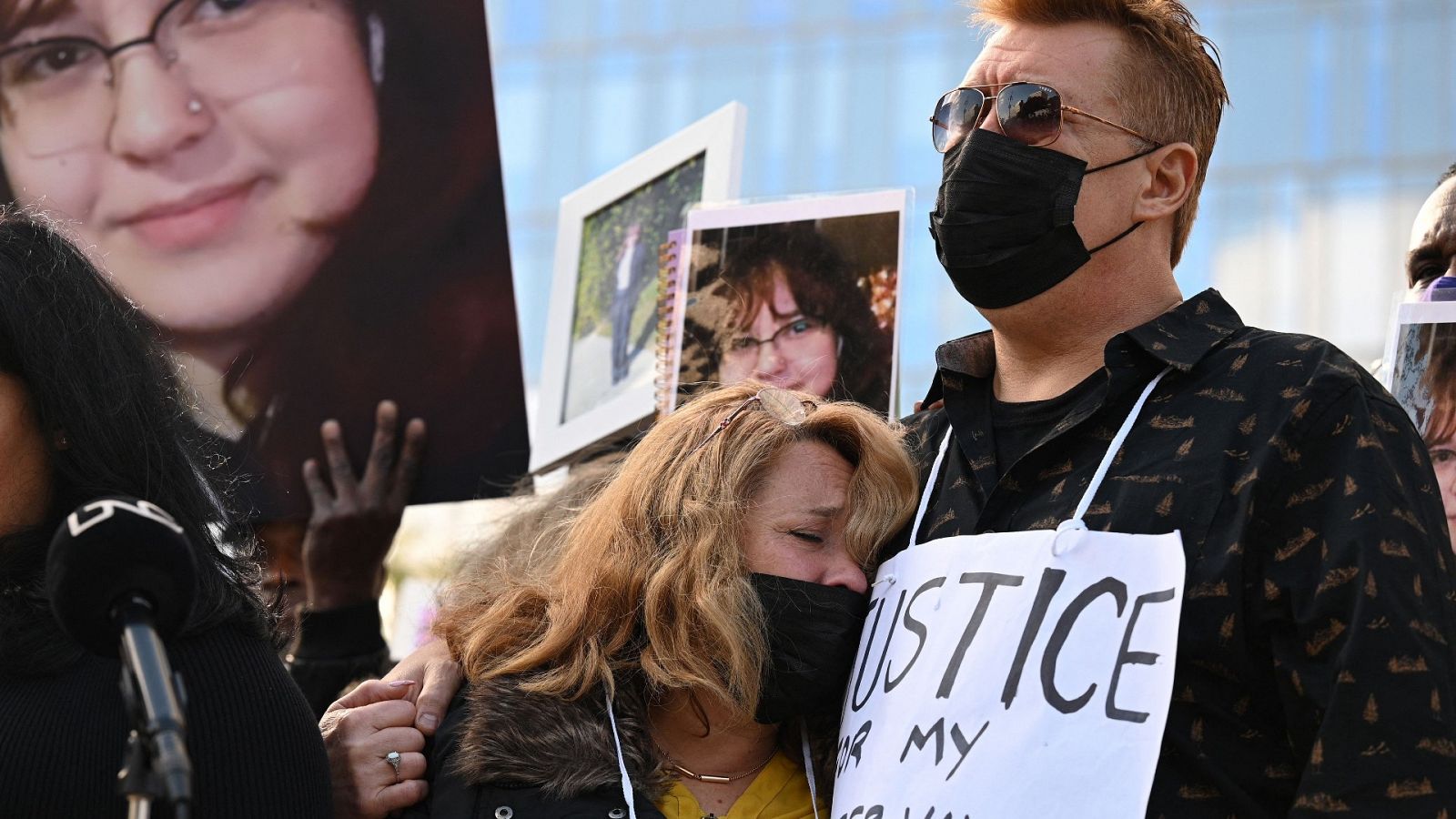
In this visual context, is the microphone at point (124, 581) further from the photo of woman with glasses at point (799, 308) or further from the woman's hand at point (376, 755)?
the photo of woman with glasses at point (799, 308)

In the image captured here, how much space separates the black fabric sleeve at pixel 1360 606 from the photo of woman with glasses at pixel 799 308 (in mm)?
1254

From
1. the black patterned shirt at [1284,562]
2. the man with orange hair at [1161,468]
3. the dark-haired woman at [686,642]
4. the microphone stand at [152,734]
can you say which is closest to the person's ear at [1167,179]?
the man with orange hair at [1161,468]

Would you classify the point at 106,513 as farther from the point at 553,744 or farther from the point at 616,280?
the point at 616,280

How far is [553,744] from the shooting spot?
3037 mm

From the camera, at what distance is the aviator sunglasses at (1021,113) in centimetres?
312

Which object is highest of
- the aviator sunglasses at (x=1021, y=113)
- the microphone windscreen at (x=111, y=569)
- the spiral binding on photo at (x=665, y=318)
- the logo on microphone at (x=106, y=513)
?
the aviator sunglasses at (x=1021, y=113)

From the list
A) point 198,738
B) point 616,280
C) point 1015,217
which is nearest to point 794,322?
point 616,280

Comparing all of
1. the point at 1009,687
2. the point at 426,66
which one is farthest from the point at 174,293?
the point at 1009,687

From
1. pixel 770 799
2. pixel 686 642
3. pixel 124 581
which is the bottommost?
pixel 770 799

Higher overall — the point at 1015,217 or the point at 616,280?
the point at 1015,217

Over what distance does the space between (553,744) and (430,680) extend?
0.33 m

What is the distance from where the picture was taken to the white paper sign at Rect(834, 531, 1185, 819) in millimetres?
2607

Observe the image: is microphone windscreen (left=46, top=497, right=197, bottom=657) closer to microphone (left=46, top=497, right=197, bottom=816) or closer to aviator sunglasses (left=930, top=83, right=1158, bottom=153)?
microphone (left=46, top=497, right=197, bottom=816)

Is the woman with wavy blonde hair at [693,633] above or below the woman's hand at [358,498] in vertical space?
above
